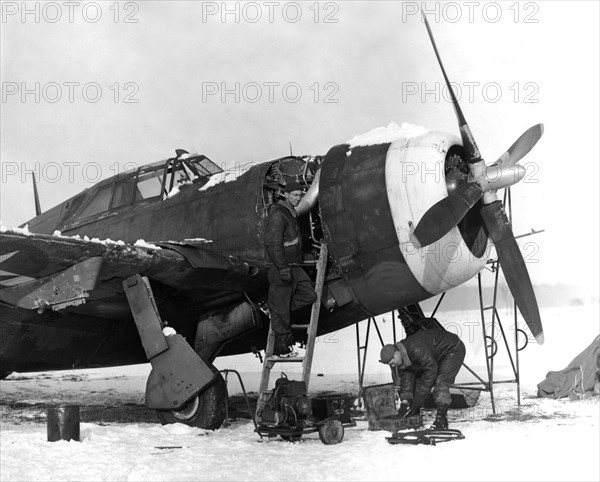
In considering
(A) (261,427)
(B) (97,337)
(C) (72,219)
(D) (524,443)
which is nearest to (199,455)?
(A) (261,427)

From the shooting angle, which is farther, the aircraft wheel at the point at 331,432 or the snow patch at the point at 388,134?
the snow patch at the point at 388,134

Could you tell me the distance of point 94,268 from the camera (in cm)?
740

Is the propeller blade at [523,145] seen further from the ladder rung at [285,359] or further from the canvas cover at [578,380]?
the ladder rung at [285,359]

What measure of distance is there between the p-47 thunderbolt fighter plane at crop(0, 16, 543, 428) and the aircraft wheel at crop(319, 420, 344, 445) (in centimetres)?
159

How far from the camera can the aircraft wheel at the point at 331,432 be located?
6.89 metres

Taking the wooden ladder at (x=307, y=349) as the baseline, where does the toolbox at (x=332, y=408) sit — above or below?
below

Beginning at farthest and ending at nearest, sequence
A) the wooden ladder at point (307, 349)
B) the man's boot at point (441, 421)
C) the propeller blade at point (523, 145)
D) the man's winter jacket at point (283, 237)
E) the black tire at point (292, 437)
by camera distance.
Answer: the propeller blade at point (523, 145)
the man's winter jacket at point (283, 237)
the wooden ladder at point (307, 349)
the man's boot at point (441, 421)
the black tire at point (292, 437)

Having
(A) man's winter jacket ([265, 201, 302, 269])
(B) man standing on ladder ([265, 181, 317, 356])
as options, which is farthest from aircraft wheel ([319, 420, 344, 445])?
(A) man's winter jacket ([265, 201, 302, 269])

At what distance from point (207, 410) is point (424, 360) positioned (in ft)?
8.30

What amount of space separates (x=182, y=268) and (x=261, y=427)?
2.04 metres

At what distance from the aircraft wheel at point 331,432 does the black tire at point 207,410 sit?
1.64 metres

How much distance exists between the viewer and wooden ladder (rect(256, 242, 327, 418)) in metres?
7.77

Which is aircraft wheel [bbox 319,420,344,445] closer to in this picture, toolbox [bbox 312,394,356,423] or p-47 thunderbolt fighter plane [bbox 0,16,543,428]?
toolbox [bbox 312,394,356,423]

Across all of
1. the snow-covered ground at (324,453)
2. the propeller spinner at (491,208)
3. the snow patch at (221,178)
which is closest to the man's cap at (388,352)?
the snow-covered ground at (324,453)
